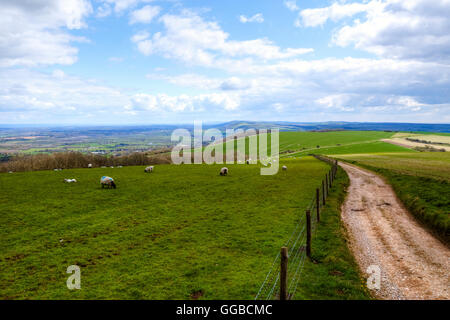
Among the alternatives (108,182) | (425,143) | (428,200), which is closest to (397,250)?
(428,200)

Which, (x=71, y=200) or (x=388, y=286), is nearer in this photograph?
(x=388, y=286)

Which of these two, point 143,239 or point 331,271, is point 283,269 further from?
point 143,239

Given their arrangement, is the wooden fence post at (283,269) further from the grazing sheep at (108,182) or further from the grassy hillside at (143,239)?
the grazing sheep at (108,182)

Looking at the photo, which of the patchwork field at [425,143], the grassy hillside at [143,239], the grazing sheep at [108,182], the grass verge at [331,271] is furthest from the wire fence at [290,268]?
the patchwork field at [425,143]

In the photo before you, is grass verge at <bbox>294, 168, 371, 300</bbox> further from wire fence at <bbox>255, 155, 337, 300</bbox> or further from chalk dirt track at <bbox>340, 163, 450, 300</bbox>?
chalk dirt track at <bbox>340, 163, 450, 300</bbox>

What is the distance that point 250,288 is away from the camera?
35.5ft

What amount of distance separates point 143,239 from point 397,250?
15.2 meters

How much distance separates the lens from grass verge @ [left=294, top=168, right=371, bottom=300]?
1050 centimetres
